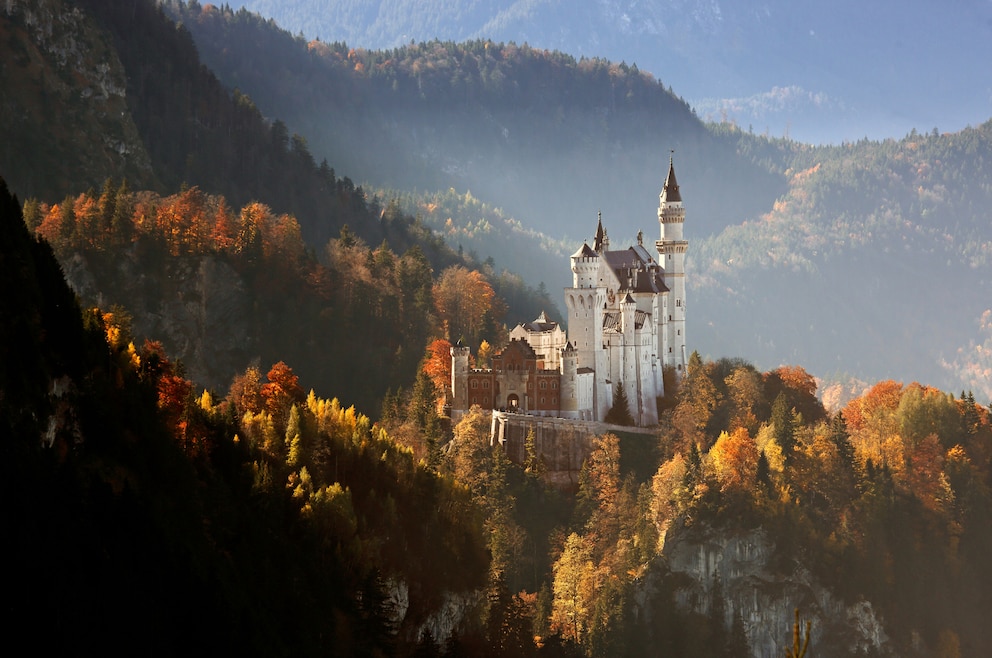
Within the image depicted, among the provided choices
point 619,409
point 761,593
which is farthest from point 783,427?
point 619,409

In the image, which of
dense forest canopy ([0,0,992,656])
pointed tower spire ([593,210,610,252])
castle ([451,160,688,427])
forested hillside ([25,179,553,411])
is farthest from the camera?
pointed tower spire ([593,210,610,252])

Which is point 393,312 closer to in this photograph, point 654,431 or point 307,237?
point 654,431

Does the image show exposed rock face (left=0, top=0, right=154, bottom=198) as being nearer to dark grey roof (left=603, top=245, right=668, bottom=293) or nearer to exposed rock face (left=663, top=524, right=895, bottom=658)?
dark grey roof (left=603, top=245, right=668, bottom=293)

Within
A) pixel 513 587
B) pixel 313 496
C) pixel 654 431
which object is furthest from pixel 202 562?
pixel 654 431

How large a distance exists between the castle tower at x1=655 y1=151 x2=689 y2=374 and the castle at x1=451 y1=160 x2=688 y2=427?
6.92 ft

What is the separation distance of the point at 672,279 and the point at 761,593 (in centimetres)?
2482

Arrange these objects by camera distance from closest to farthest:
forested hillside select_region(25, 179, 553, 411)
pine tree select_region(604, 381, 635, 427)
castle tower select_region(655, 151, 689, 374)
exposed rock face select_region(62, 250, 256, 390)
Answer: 1. pine tree select_region(604, 381, 635, 427)
2. castle tower select_region(655, 151, 689, 374)
3. exposed rock face select_region(62, 250, 256, 390)
4. forested hillside select_region(25, 179, 553, 411)

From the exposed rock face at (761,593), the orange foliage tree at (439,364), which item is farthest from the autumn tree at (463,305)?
the exposed rock face at (761,593)

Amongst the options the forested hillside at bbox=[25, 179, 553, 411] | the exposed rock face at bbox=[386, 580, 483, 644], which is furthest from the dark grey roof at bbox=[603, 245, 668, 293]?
the exposed rock face at bbox=[386, 580, 483, 644]

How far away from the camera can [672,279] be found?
359 feet

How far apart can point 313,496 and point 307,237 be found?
9875 centimetres

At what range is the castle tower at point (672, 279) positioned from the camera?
352ft

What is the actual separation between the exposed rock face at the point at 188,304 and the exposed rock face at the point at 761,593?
123 ft

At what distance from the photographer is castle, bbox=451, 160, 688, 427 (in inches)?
3718
